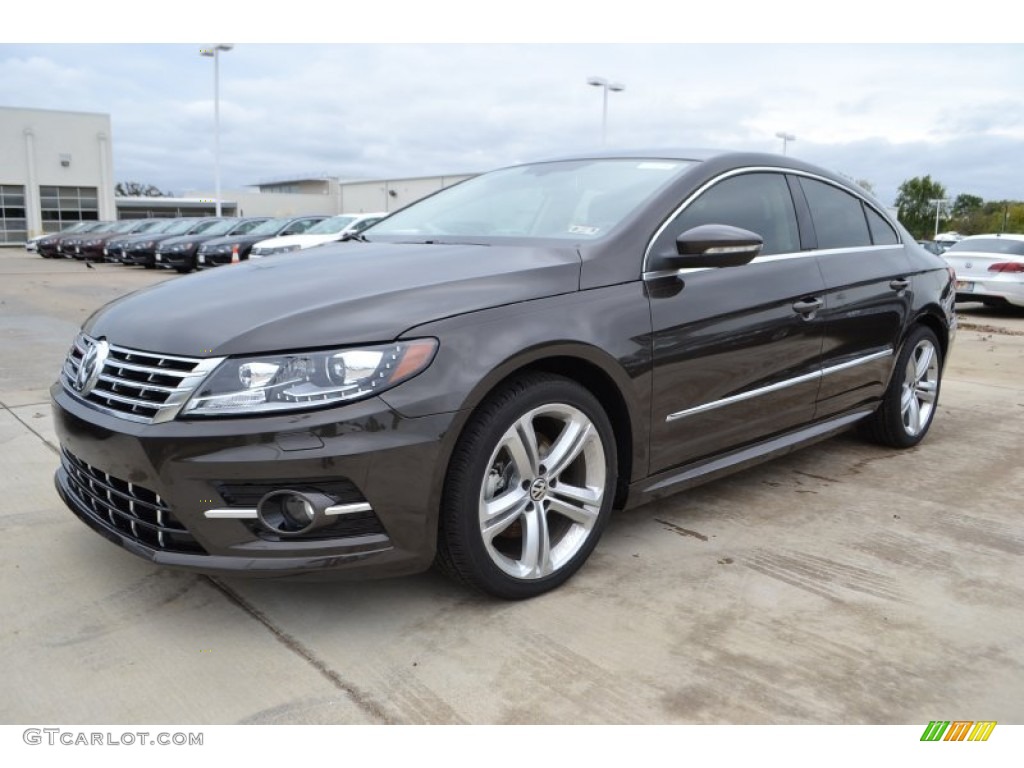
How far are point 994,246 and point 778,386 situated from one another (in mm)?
11399

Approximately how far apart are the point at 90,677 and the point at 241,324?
1.06 metres

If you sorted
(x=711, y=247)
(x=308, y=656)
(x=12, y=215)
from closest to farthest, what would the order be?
1. (x=308, y=656)
2. (x=711, y=247)
3. (x=12, y=215)

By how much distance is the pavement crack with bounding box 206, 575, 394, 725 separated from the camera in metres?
2.30

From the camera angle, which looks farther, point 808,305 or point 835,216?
point 835,216

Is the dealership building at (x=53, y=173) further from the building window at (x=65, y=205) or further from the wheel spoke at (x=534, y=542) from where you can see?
the wheel spoke at (x=534, y=542)

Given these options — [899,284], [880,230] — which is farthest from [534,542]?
[880,230]

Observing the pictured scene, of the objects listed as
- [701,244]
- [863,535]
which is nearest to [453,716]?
[701,244]

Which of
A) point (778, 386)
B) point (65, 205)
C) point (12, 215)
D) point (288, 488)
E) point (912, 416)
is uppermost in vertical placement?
point (65, 205)

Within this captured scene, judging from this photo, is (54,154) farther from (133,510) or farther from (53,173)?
(133,510)

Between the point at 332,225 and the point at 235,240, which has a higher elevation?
the point at 332,225

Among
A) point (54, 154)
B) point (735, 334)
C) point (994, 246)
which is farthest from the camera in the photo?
point (54, 154)

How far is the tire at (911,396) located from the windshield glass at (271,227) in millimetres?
18286

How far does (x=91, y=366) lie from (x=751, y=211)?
2.63m

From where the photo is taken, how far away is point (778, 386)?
12.1 ft
